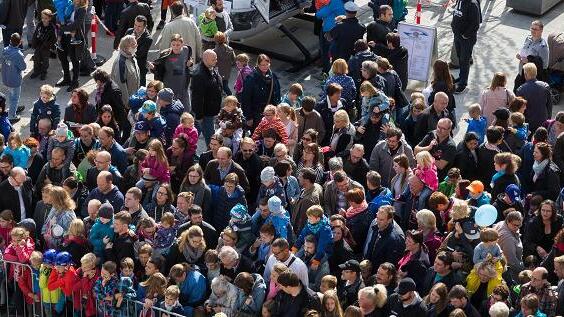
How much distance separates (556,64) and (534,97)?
267cm

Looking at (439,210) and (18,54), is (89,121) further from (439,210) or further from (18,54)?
(439,210)

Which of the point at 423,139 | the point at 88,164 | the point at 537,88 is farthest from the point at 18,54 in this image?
the point at 537,88

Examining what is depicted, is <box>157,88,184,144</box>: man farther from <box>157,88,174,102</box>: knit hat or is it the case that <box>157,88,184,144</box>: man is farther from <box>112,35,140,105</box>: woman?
<box>112,35,140,105</box>: woman

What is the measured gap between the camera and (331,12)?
19219mm

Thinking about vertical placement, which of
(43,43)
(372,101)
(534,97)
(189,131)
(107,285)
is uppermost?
(372,101)

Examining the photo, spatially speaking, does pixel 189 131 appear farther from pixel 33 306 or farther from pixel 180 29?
pixel 180 29

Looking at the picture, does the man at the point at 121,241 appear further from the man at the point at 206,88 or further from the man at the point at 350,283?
the man at the point at 206,88

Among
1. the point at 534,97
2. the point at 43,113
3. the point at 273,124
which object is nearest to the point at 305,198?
the point at 273,124

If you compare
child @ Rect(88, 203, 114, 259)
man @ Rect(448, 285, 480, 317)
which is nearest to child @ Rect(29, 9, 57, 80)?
child @ Rect(88, 203, 114, 259)

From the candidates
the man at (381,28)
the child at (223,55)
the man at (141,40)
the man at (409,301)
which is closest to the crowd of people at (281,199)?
the man at (409,301)

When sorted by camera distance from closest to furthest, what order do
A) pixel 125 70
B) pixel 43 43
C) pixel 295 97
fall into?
pixel 295 97 → pixel 125 70 → pixel 43 43

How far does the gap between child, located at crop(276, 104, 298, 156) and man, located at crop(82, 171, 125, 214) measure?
2.37 m

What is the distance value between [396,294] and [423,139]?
3.64 meters

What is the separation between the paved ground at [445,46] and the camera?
19016 mm
